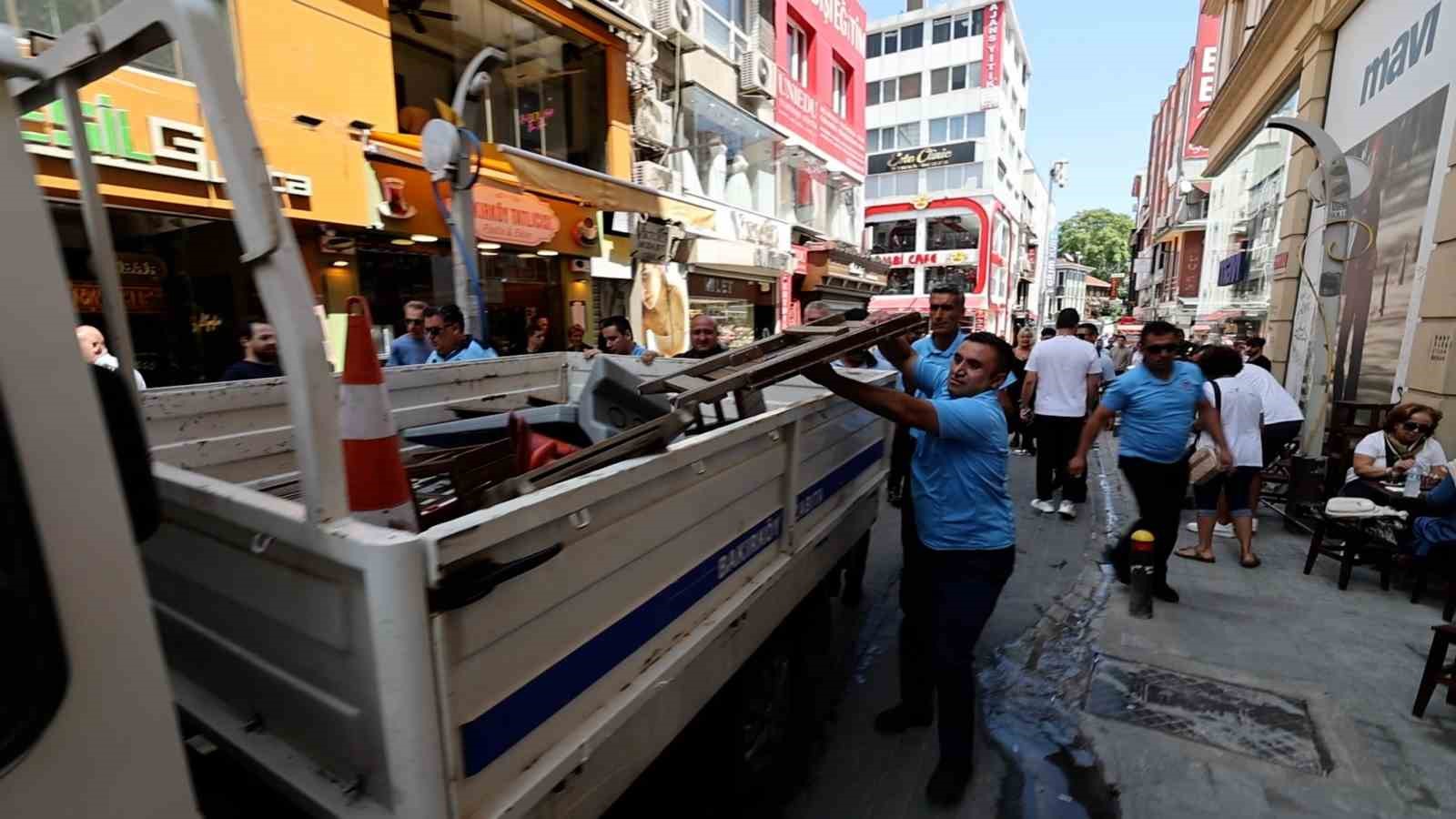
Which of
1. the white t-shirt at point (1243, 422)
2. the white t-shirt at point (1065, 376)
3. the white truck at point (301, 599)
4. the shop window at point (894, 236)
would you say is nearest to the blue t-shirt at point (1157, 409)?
the white t-shirt at point (1243, 422)

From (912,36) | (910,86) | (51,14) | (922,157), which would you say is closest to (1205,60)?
(922,157)

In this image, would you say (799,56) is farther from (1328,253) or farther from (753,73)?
(1328,253)

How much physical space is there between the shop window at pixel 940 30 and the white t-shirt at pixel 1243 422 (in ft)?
123

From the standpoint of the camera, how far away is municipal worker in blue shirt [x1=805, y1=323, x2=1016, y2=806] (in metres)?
2.59

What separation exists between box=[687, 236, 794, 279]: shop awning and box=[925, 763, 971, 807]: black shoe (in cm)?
1182

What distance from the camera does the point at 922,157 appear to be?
36.9m

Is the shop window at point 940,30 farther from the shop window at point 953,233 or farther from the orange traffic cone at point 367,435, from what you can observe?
the orange traffic cone at point 367,435

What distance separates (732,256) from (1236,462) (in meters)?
10.2

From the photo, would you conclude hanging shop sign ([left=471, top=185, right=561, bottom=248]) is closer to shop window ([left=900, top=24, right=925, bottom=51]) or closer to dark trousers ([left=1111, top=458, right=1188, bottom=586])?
dark trousers ([left=1111, top=458, right=1188, bottom=586])

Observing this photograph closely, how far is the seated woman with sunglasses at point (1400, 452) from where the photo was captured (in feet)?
15.1

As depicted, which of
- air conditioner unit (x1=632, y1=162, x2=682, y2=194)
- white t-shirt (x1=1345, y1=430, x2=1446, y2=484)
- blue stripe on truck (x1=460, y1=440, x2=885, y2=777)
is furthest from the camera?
air conditioner unit (x1=632, y1=162, x2=682, y2=194)

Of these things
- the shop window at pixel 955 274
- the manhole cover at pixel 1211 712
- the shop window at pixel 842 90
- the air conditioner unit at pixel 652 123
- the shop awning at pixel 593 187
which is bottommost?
the manhole cover at pixel 1211 712

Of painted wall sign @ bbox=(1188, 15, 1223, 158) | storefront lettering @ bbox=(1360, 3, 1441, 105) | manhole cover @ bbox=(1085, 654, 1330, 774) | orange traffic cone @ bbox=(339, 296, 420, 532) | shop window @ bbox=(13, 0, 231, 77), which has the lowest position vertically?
manhole cover @ bbox=(1085, 654, 1330, 774)

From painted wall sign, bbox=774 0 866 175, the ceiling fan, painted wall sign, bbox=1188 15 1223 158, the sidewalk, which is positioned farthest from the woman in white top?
painted wall sign, bbox=1188 15 1223 158
